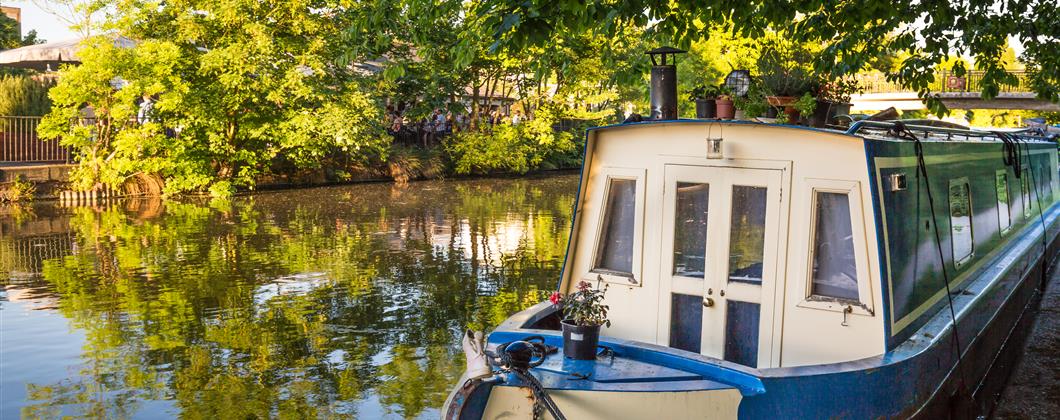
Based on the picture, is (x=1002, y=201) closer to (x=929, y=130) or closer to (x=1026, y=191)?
Answer: (x=1026, y=191)

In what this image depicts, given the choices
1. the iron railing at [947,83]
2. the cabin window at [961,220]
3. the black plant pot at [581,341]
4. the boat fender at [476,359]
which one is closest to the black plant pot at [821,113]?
the cabin window at [961,220]

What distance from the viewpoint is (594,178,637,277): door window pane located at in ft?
22.1

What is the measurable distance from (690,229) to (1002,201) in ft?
21.6

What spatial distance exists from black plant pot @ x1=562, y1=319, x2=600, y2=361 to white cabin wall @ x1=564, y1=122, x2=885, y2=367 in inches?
36.5

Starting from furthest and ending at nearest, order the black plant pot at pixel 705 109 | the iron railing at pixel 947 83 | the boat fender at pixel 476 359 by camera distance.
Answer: the iron railing at pixel 947 83
the black plant pot at pixel 705 109
the boat fender at pixel 476 359

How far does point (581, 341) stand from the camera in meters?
5.73

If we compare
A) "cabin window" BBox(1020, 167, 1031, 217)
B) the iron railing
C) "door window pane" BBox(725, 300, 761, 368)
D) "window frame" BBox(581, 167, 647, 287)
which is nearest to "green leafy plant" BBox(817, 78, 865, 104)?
"window frame" BBox(581, 167, 647, 287)

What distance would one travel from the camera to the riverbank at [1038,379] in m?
8.30

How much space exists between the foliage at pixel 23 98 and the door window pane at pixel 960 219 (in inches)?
872

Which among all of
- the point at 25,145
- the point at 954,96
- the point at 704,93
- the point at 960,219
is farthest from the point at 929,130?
the point at 954,96

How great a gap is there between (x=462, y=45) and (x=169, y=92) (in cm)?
1652

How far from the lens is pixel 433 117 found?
113 feet

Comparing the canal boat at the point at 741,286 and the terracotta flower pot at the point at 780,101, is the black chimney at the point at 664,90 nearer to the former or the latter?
the canal boat at the point at 741,286

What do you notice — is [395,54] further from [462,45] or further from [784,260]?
[784,260]
